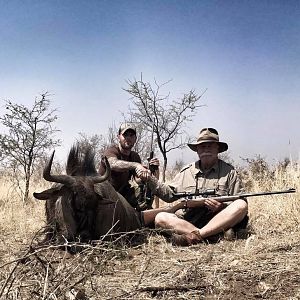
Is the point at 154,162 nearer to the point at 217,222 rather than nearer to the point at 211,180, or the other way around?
the point at 211,180

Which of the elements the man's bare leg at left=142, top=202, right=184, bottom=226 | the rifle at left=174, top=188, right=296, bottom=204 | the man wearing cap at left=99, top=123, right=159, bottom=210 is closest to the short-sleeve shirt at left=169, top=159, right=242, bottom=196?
the rifle at left=174, top=188, right=296, bottom=204

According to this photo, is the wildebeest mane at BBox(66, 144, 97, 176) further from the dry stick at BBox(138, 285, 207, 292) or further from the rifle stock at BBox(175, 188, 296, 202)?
the dry stick at BBox(138, 285, 207, 292)

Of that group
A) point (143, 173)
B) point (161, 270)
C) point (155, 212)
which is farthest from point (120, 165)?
point (161, 270)

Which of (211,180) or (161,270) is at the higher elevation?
(211,180)

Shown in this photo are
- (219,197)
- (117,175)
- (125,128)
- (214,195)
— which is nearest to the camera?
(219,197)

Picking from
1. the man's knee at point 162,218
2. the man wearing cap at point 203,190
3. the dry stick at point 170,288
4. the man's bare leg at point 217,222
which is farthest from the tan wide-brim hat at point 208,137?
the dry stick at point 170,288

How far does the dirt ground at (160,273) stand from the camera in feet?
9.50

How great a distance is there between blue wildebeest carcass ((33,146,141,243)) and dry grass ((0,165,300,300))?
50 centimetres

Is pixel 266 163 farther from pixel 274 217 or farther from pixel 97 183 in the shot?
pixel 97 183

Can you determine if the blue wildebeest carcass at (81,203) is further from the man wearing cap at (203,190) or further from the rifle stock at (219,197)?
the rifle stock at (219,197)

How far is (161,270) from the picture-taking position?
13.4 feet

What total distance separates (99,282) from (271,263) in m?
1.58

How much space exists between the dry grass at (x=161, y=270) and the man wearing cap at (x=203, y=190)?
8.8 inches

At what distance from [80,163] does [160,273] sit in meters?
2.50
